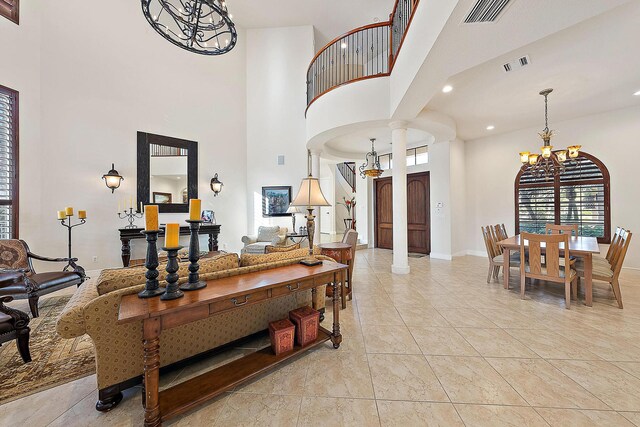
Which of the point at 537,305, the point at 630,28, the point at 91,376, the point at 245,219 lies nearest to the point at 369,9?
the point at 630,28

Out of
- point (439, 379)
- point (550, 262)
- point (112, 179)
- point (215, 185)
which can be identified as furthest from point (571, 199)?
point (112, 179)

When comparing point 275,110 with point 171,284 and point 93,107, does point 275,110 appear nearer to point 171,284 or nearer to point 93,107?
point 93,107

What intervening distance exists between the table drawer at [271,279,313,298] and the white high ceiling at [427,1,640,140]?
3506mm

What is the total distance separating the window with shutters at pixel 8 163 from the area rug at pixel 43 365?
7.77 feet

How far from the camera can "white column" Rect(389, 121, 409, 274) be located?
4645 mm

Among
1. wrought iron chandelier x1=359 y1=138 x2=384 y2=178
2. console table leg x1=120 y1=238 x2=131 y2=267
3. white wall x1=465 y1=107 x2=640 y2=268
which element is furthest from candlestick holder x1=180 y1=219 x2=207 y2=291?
white wall x1=465 y1=107 x2=640 y2=268

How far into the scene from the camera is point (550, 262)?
10.2 feet

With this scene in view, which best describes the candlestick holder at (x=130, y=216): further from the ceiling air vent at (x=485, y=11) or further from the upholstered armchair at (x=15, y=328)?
the ceiling air vent at (x=485, y=11)

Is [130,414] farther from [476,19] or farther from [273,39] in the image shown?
[273,39]

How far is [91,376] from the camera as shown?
185 centimetres

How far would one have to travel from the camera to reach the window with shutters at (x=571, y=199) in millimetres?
4941

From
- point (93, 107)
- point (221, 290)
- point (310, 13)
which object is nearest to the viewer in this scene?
point (221, 290)

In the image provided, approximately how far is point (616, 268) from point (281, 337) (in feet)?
13.3

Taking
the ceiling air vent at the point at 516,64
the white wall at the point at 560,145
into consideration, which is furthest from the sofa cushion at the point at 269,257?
the white wall at the point at 560,145
